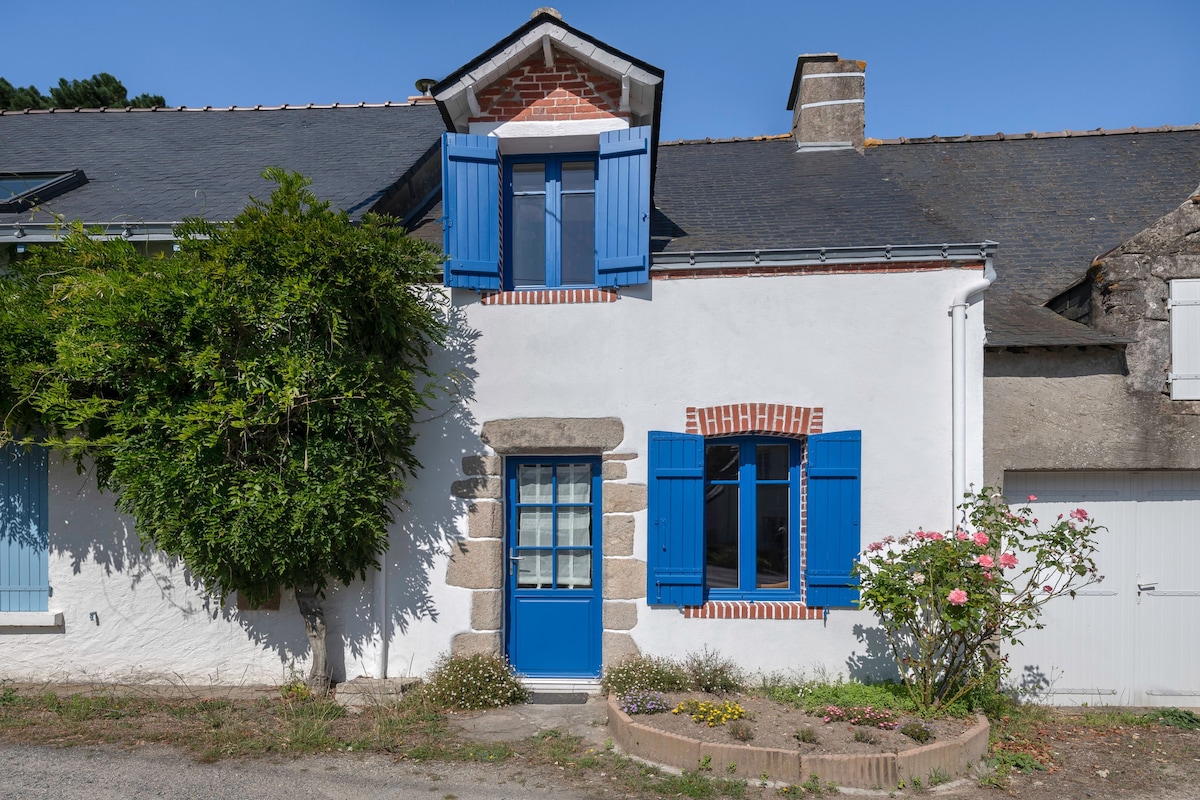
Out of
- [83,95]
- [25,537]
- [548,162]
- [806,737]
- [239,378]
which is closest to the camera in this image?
[806,737]

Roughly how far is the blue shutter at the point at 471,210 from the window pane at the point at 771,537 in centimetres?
268

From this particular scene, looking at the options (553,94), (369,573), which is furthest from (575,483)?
(553,94)

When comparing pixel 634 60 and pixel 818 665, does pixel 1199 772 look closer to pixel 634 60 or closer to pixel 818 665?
pixel 818 665

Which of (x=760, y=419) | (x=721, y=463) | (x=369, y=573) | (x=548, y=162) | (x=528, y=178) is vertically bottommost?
(x=369, y=573)

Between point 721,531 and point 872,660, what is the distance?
1.43 m

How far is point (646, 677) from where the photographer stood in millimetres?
5148

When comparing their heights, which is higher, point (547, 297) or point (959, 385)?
point (547, 297)

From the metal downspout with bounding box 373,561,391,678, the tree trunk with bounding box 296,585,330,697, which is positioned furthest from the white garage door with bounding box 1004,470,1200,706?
→ the tree trunk with bounding box 296,585,330,697

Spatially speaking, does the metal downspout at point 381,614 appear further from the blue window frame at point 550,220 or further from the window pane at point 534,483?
the blue window frame at point 550,220

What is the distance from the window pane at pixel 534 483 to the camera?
18.9 feet

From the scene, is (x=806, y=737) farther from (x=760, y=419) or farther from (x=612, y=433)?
(x=612, y=433)

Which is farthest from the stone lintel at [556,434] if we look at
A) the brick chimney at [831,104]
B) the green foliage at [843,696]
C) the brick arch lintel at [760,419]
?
the brick chimney at [831,104]

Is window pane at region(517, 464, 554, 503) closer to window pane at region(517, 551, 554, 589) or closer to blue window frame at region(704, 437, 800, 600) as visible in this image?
window pane at region(517, 551, 554, 589)

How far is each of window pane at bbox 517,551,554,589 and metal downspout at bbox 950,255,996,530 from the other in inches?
120
